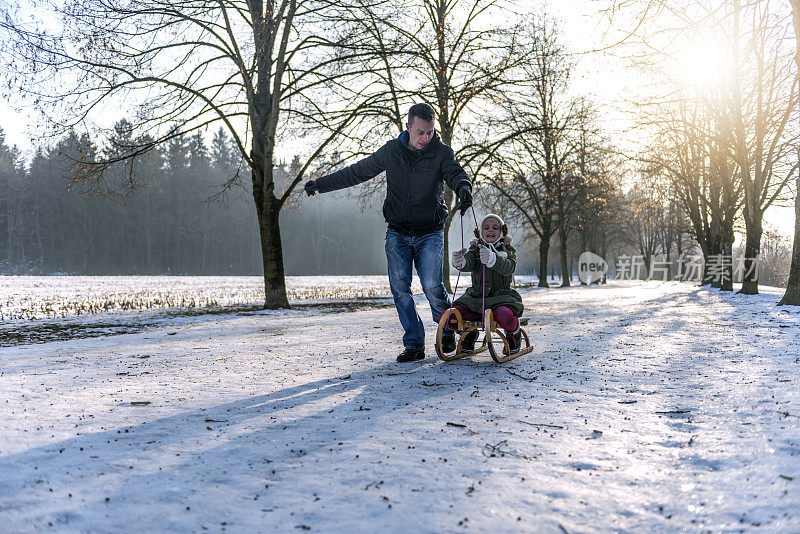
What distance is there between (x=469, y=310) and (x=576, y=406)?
1.92 meters

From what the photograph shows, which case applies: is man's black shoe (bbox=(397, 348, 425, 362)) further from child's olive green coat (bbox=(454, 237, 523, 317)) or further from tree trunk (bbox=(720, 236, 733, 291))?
tree trunk (bbox=(720, 236, 733, 291))

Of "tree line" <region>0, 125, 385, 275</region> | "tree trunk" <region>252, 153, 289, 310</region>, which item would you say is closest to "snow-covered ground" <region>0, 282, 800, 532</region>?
"tree trunk" <region>252, 153, 289, 310</region>

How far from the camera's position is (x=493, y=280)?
5.18 meters

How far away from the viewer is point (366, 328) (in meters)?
8.58

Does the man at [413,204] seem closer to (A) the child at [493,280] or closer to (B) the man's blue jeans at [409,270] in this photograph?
(B) the man's blue jeans at [409,270]

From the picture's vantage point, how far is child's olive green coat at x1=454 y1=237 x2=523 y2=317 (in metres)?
5.08

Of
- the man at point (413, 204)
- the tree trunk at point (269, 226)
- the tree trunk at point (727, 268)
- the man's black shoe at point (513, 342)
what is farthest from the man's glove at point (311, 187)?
the tree trunk at point (727, 268)

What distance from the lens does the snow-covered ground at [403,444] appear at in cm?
190

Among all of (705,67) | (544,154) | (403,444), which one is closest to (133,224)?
(544,154)

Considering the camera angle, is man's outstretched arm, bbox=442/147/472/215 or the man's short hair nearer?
man's outstretched arm, bbox=442/147/472/215

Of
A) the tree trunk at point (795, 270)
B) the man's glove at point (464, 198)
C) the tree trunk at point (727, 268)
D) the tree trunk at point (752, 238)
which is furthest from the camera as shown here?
the tree trunk at point (727, 268)

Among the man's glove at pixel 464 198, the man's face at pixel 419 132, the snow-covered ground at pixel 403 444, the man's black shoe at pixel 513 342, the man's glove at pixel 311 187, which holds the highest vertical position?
the man's face at pixel 419 132

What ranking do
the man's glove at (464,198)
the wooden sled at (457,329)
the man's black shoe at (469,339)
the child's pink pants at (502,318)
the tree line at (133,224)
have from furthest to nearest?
the tree line at (133,224) → the man's black shoe at (469,339) → the child's pink pants at (502,318) → the wooden sled at (457,329) → the man's glove at (464,198)

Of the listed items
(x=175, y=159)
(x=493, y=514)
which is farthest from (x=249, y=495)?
(x=175, y=159)
